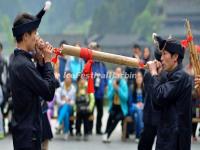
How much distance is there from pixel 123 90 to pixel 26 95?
6447 mm

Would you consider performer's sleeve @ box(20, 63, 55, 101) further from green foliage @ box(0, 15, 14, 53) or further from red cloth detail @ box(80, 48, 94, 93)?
green foliage @ box(0, 15, 14, 53)

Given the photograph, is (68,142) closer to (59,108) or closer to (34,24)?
(59,108)

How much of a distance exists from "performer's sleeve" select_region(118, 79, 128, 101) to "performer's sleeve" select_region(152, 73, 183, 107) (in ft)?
18.9

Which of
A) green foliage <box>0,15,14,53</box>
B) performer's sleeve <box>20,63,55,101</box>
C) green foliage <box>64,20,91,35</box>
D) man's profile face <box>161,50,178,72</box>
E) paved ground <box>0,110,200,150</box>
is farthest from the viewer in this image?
green foliage <box>64,20,91,35</box>


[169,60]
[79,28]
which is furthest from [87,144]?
[79,28]

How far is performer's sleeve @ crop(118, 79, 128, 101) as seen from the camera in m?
11.5

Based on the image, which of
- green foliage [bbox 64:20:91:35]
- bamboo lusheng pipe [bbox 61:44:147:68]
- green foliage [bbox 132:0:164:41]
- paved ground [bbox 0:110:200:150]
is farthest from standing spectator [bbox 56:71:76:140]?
green foliage [bbox 64:20:91:35]

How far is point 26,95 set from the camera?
5.18 m

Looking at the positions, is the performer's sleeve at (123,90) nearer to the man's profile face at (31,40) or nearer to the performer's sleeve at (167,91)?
the performer's sleeve at (167,91)

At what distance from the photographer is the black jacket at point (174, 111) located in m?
5.62

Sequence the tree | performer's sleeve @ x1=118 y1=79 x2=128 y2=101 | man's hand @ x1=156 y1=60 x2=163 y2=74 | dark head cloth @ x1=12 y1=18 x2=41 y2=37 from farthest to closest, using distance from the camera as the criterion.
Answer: the tree → performer's sleeve @ x1=118 y1=79 x2=128 y2=101 → man's hand @ x1=156 y1=60 x2=163 y2=74 → dark head cloth @ x1=12 y1=18 x2=41 y2=37

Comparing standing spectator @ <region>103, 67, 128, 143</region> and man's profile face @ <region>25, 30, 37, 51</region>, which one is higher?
man's profile face @ <region>25, 30, 37, 51</region>

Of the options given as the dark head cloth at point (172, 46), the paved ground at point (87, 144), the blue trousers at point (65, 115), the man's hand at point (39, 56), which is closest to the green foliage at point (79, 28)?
the blue trousers at point (65, 115)

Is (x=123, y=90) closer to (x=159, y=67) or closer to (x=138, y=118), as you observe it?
(x=138, y=118)
